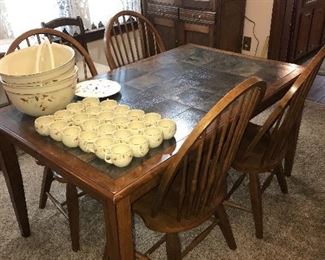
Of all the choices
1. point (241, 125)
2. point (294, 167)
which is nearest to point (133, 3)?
point (294, 167)

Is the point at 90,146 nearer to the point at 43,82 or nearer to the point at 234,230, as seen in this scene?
the point at 43,82

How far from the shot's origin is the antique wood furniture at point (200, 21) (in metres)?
3.01

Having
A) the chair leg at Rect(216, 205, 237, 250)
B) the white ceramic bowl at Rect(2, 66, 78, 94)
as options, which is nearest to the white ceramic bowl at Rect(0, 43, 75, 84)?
the white ceramic bowl at Rect(2, 66, 78, 94)

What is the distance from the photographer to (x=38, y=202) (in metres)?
2.01

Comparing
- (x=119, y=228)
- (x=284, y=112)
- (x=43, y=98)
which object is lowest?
(x=119, y=228)

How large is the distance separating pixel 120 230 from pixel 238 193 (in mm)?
1126

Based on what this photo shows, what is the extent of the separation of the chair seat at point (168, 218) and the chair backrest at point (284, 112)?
35cm

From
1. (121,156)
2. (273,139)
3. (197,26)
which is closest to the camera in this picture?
(121,156)

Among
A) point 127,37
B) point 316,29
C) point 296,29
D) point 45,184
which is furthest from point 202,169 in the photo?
point 316,29

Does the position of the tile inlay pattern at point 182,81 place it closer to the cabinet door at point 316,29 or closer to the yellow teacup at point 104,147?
the yellow teacup at point 104,147

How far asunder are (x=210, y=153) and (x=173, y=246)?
17.9 inches

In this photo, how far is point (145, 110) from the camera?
4.65ft

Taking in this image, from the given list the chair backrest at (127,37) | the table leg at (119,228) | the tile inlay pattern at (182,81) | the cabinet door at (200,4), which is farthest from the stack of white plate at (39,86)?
the cabinet door at (200,4)

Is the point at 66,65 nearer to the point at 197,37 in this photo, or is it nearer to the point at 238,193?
the point at 238,193
